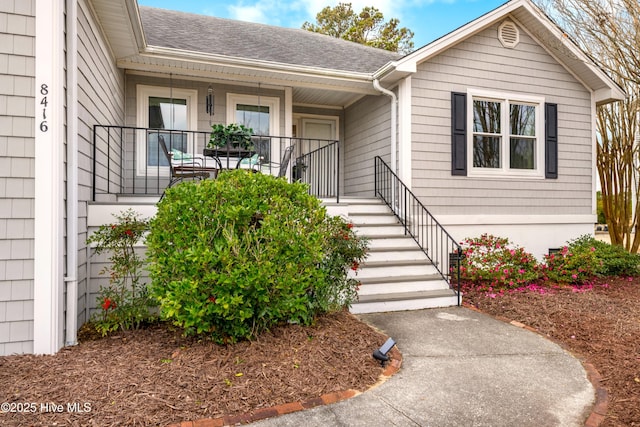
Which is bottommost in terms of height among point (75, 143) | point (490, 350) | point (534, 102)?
point (490, 350)

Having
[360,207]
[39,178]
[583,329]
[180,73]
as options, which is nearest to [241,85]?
[180,73]

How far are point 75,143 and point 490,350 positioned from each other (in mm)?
4251

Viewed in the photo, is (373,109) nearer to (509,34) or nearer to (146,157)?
(509,34)

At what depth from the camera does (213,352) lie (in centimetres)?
314

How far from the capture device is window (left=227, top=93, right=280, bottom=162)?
7.09 meters

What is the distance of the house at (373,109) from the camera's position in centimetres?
529

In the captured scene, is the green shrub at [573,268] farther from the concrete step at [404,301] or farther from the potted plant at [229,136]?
the potted plant at [229,136]

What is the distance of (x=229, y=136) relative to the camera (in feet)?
16.7

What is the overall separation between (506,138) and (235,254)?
5.96 metres

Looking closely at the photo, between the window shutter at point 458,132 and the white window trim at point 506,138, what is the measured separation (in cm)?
13

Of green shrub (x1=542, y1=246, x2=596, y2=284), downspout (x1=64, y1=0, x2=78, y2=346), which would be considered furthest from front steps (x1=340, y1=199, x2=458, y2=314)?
downspout (x1=64, y1=0, x2=78, y2=346)

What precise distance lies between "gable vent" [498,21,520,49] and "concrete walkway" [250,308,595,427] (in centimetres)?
538

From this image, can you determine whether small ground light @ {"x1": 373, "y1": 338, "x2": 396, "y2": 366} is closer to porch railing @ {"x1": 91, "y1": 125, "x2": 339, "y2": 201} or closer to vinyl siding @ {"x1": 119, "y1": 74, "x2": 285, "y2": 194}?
porch railing @ {"x1": 91, "y1": 125, "x2": 339, "y2": 201}

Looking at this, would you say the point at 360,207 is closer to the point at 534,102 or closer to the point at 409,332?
the point at 409,332
